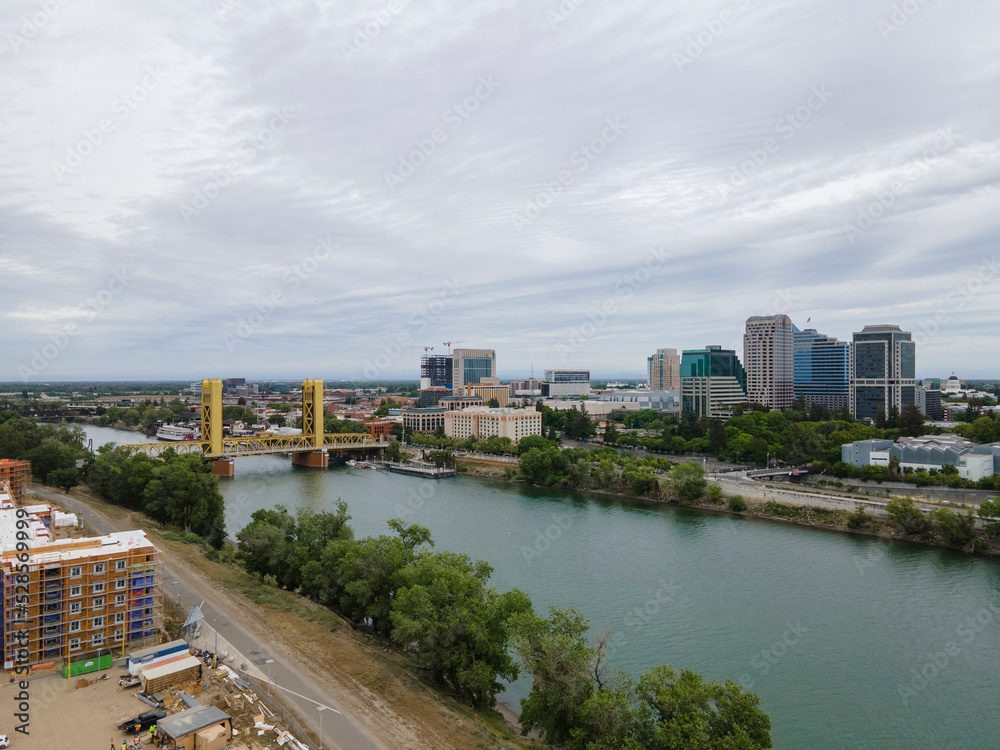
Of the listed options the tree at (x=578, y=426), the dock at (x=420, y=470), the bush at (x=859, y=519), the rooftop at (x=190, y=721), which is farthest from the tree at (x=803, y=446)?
the rooftop at (x=190, y=721)

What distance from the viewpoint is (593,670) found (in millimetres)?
7395

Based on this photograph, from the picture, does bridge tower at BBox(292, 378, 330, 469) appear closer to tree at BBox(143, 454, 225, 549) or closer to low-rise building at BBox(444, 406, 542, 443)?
low-rise building at BBox(444, 406, 542, 443)

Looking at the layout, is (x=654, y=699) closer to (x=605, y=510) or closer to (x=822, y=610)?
(x=822, y=610)

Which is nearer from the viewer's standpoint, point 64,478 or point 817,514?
point 817,514

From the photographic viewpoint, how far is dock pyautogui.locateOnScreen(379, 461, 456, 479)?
2961cm

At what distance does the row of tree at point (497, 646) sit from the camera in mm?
6039

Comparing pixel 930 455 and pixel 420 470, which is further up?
pixel 930 455

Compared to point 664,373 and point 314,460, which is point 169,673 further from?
point 664,373

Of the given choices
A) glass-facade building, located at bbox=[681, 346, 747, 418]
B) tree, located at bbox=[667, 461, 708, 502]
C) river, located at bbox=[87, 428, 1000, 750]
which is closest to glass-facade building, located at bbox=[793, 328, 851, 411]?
glass-facade building, located at bbox=[681, 346, 747, 418]

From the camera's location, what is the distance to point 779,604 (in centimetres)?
1191

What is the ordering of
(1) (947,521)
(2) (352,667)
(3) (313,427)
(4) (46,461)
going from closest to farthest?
(2) (352,667) → (1) (947,521) → (4) (46,461) → (3) (313,427)

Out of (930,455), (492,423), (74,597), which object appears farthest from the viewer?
(492,423)

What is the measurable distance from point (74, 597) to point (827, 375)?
5567 cm

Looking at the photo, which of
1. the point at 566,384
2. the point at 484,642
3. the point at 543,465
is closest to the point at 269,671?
the point at 484,642
